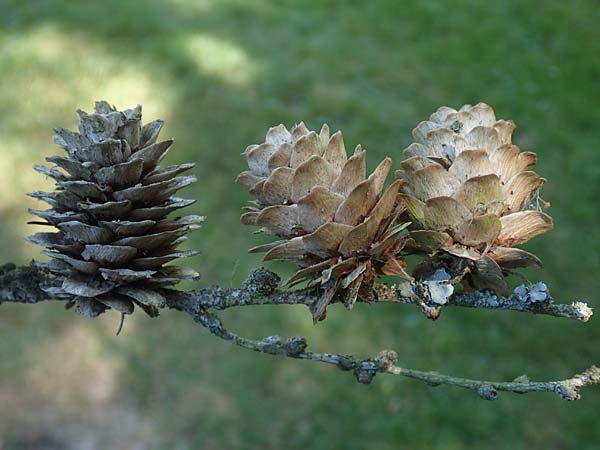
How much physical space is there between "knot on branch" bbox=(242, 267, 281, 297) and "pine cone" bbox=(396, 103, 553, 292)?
175 mm

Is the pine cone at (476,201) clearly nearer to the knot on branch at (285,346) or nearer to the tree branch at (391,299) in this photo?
the tree branch at (391,299)

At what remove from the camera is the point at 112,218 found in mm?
813

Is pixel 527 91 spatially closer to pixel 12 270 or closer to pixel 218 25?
pixel 218 25

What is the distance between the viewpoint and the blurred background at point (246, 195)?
249 cm

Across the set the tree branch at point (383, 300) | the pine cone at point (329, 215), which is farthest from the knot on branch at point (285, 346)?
the pine cone at point (329, 215)

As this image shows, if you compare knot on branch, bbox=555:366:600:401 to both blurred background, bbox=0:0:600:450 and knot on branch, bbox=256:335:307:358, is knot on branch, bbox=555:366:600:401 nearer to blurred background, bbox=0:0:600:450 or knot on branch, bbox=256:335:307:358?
knot on branch, bbox=256:335:307:358

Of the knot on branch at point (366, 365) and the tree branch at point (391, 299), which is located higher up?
the tree branch at point (391, 299)

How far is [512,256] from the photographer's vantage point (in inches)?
29.0

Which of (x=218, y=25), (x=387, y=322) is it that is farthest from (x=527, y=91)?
(x=218, y=25)

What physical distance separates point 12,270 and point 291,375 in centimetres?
176

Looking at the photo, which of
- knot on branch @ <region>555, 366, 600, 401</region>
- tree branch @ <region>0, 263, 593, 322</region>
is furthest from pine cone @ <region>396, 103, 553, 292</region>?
knot on branch @ <region>555, 366, 600, 401</region>

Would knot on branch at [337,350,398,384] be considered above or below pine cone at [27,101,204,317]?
below

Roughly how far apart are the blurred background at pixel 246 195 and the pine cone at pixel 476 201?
6.04 feet

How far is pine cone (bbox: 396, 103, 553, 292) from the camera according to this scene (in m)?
0.72
